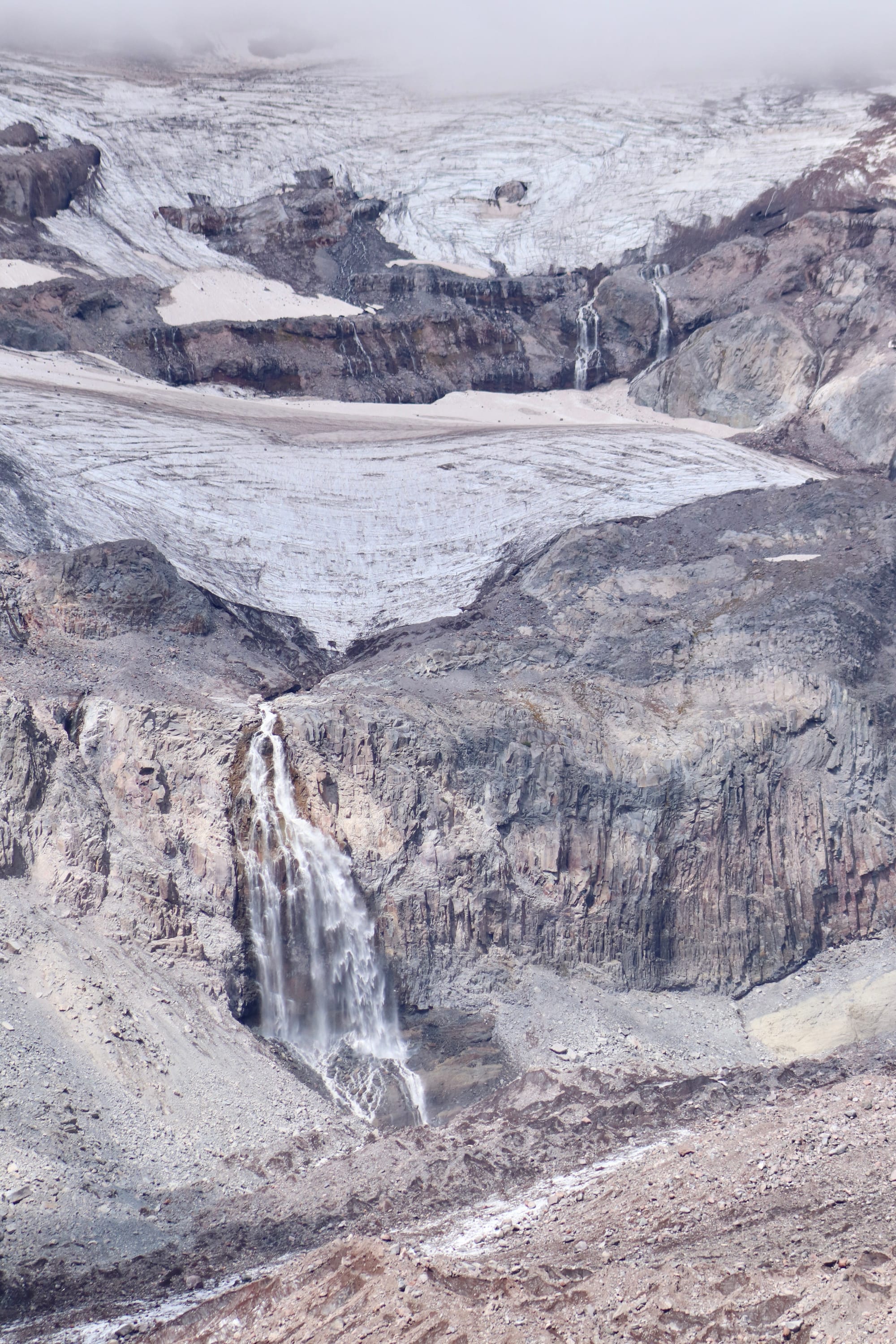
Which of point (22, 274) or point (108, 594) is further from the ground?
point (22, 274)

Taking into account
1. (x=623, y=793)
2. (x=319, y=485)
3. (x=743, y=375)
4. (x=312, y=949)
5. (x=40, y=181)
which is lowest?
(x=312, y=949)

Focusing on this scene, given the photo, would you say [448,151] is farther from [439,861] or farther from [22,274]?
[439,861]

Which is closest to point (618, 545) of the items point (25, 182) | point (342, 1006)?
point (342, 1006)

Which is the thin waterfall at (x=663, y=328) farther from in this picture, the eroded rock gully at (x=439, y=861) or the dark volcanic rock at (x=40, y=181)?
the dark volcanic rock at (x=40, y=181)

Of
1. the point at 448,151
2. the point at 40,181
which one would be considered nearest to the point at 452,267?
the point at 448,151

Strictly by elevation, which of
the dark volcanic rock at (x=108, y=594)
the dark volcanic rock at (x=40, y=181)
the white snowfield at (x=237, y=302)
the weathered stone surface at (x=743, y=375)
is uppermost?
the dark volcanic rock at (x=40, y=181)

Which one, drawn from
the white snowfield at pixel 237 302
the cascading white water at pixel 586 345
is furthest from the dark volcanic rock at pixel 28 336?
the cascading white water at pixel 586 345
